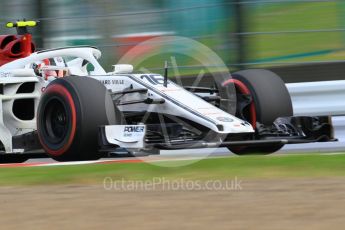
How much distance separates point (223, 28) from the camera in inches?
400

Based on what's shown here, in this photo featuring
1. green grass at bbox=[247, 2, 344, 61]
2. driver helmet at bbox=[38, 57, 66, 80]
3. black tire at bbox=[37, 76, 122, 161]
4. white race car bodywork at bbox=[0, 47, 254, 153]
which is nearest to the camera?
black tire at bbox=[37, 76, 122, 161]

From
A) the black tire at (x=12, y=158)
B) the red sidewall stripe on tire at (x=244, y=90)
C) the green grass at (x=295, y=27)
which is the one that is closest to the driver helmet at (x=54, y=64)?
the black tire at (x=12, y=158)

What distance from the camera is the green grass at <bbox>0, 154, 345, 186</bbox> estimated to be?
5.86 metres

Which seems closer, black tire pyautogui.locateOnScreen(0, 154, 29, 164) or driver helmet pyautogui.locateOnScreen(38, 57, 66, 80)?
driver helmet pyautogui.locateOnScreen(38, 57, 66, 80)

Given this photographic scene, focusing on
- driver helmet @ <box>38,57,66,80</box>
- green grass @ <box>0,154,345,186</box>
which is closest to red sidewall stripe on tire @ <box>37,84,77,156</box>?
green grass @ <box>0,154,345,186</box>

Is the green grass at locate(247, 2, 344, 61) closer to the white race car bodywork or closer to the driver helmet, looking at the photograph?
the white race car bodywork

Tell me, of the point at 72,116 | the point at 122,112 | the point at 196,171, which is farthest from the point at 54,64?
the point at 196,171

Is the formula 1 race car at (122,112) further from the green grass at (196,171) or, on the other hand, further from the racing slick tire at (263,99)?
the green grass at (196,171)

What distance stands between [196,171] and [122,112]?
178 cm

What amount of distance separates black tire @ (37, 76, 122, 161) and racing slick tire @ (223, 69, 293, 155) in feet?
4.77

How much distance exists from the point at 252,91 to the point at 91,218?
388cm

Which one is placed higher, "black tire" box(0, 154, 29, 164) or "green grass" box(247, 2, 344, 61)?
"green grass" box(247, 2, 344, 61)

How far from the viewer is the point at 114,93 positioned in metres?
7.73

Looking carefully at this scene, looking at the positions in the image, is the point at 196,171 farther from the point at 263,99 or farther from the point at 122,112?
the point at 263,99
